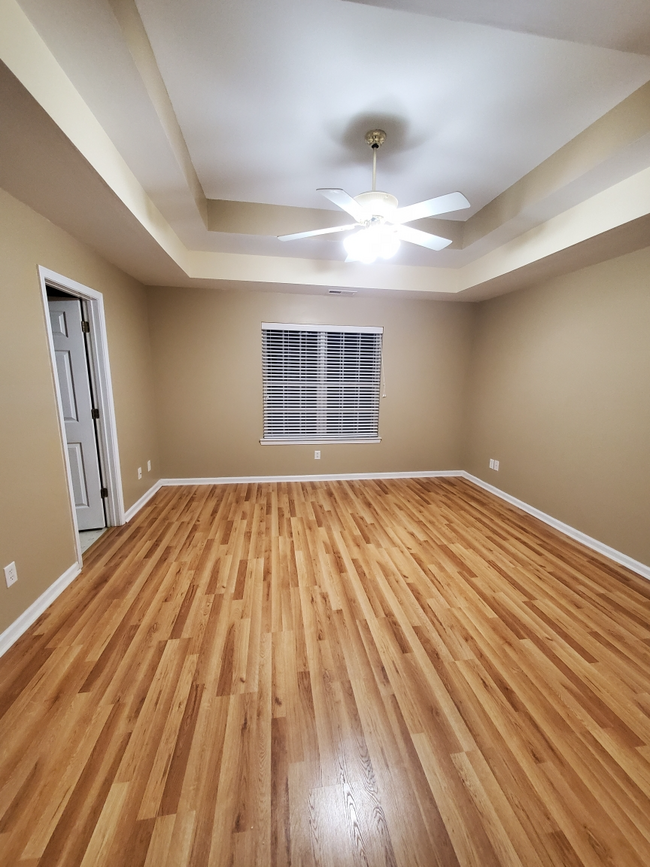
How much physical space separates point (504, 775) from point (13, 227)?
3.49 meters

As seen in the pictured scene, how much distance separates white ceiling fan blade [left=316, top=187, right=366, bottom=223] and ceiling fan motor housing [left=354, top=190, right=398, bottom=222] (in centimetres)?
4

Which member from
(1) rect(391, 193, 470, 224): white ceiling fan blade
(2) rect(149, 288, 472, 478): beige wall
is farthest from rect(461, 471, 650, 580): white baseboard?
(1) rect(391, 193, 470, 224): white ceiling fan blade

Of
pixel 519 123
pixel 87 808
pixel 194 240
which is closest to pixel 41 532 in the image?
pixel 87 808

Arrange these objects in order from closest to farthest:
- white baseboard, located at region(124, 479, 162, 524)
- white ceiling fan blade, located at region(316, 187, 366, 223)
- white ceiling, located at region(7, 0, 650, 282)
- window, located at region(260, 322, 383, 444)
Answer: white ceiling, located at region(7, 0, 650, 282) < white ceiling fan blade, located at region(316, 187, 366, 223) < white baseboard, located at region(124, 479, 162, 524) < window, located at region(260, 322, 383, 444)

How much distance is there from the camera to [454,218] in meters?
3.04

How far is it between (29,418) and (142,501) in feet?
6.11

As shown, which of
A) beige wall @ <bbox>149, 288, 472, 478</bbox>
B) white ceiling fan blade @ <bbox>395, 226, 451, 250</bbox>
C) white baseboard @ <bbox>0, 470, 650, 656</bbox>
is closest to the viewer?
white baseboard @ <bbox>0, 470, 650, 656</bbox>

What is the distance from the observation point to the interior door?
2746mm

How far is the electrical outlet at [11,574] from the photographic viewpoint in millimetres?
1812

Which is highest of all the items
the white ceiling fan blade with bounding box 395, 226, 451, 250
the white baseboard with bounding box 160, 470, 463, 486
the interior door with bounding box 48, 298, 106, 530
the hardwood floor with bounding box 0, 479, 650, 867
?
the white ceiling fan blade with bounding box 395, 226, 451, 250

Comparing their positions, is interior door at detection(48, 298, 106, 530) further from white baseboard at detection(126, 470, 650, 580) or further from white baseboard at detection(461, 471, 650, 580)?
white baseboard at detection(461, 471, 650, 580)

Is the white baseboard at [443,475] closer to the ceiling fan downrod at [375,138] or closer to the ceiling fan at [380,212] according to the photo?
the ceiling fan at [380,212]

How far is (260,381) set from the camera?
13.8 feet

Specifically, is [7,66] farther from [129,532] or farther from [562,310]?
[562,310]
